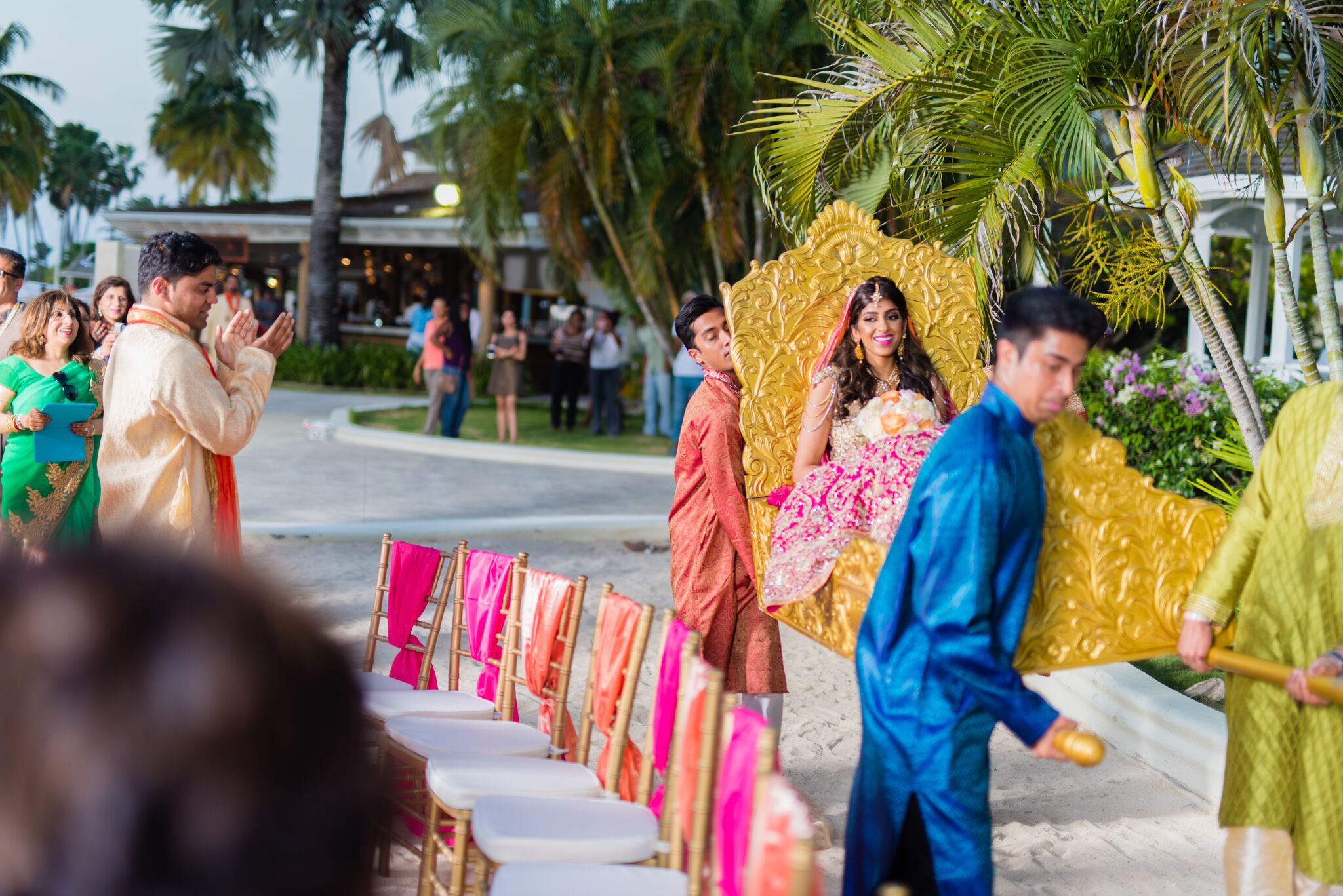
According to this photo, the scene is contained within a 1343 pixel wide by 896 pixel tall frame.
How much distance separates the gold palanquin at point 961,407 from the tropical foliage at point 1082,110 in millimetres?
1073

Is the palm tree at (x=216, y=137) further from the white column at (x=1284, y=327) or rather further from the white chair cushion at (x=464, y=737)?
the white chair cushion at (x=464, y=737)

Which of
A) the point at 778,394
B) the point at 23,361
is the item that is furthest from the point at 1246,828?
the point at 23,361

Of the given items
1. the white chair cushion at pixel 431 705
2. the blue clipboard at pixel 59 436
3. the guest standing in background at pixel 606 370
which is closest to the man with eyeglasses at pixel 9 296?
the blue clipboard at pixel 59 436

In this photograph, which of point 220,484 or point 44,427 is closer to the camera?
point 220,484

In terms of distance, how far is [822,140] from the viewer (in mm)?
5773

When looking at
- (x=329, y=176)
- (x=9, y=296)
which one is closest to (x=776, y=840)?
(x=9, y=296)

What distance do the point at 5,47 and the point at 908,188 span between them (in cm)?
3486

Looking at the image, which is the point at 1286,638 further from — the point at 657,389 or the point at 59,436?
the point at 657,389

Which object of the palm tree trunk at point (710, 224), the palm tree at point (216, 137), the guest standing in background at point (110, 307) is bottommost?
the guest standing in background at point (110, 307)

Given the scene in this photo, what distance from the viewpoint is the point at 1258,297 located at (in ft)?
38.5

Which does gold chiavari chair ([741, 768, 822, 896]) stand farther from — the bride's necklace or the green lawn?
the green lawn

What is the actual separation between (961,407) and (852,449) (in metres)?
0.57

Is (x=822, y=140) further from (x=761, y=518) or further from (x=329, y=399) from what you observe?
(x=329, y=399)

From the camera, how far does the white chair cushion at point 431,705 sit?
3510 millimetres
